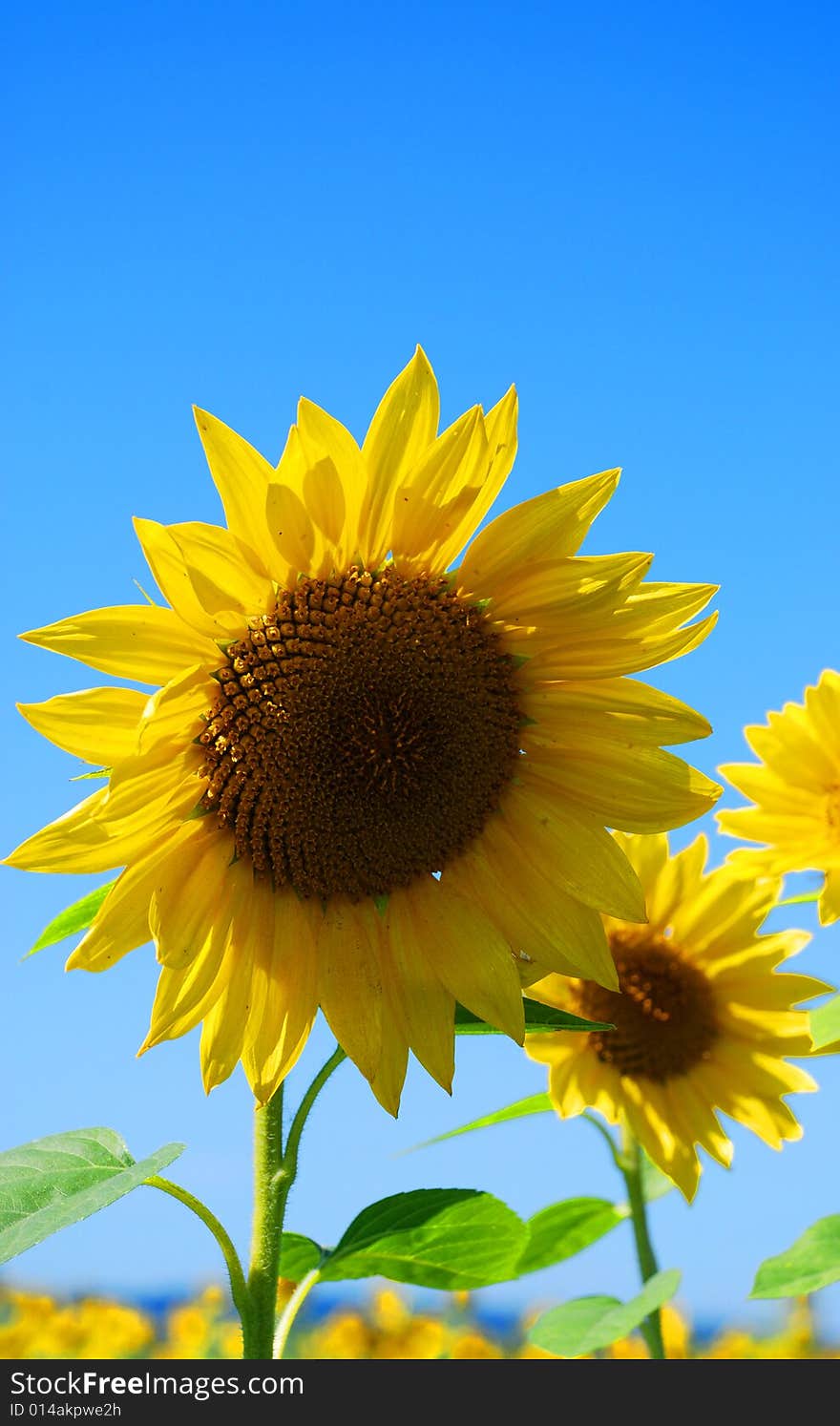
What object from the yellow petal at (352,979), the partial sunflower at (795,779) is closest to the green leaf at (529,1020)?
the yellow petal at (352,979)

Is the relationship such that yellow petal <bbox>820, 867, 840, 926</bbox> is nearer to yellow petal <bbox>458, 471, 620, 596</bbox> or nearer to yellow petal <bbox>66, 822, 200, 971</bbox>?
yellow petal <bbox>458, 471, 620, 596</bbox>

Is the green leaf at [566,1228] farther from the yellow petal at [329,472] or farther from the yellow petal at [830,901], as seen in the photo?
the yellow petal at [329,472]

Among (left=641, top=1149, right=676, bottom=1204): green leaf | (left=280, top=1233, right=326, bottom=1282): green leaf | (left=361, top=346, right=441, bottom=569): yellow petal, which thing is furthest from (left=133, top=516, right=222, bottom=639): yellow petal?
(left=641, top=1149, right=676, bottom=1204): green leaf

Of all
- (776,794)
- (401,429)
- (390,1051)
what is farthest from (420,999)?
(776,794)

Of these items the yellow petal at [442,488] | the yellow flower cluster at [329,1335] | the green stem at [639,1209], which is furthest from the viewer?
the yellow flower cluster at [329,1335]

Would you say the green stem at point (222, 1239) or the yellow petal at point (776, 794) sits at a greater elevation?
the yellow petal at point (776, 794)
